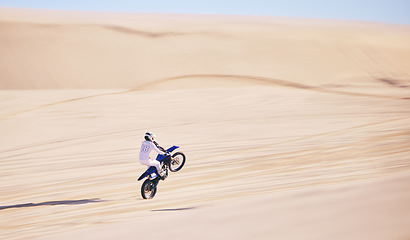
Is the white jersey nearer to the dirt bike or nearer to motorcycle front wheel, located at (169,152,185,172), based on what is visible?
the dirt bike

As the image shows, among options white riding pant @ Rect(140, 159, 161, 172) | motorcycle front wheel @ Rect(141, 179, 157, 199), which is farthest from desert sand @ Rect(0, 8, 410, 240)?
white riding pant @ Rect(140, 159, 161, 172)

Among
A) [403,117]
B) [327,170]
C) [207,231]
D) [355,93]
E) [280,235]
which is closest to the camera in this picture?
[280,235]

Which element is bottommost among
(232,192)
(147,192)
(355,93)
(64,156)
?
(232,192)

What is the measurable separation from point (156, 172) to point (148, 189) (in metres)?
0.31

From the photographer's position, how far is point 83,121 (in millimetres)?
13992

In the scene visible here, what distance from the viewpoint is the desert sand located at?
362 centimetres

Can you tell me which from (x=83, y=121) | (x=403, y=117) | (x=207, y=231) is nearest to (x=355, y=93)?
(x=403, y=117)

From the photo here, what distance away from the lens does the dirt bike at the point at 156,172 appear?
22.5 ft

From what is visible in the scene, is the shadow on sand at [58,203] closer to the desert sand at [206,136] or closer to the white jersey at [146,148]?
the desert sand at [206,136]

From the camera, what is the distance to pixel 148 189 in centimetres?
688

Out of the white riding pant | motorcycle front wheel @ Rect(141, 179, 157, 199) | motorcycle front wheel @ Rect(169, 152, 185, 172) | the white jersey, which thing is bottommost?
motorcycle front wheel @ Rect(141, 179, 157, 199)

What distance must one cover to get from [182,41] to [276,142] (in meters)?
19.9

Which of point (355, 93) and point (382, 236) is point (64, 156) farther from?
point (355, 93)

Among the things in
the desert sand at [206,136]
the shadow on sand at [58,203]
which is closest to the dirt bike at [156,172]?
the desert sand at [206,136]
